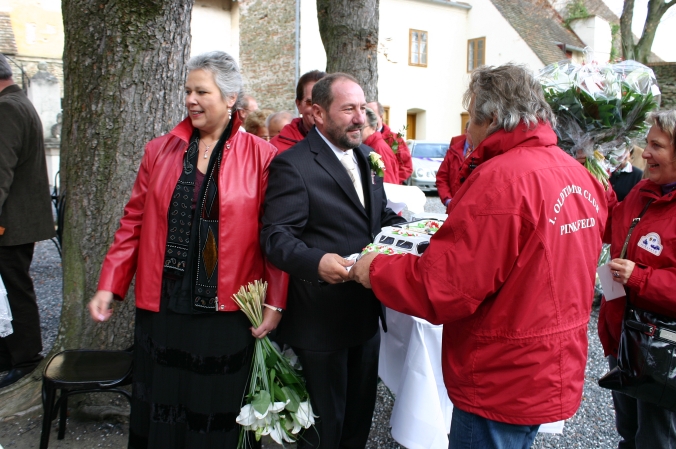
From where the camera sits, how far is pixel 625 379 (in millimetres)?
2441

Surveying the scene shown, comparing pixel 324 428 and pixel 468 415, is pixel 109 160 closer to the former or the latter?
pixel 324 428

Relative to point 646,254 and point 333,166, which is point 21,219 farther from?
point 646,254

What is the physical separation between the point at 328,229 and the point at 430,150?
16169 millimetres

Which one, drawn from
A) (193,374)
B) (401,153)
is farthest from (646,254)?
(401,153)

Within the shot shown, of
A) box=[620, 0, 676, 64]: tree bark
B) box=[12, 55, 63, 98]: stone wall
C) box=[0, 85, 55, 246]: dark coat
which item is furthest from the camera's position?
box=[12, 55, 63, 98]: stone wall

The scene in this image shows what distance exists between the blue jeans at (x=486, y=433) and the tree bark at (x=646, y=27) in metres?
17.6

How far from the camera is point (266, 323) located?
8.32ft

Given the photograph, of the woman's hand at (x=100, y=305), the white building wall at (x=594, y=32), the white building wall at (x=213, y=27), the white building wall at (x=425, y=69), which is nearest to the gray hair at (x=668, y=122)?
the woman's hand at (x=100, y=305)

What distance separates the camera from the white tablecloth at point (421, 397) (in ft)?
9.61

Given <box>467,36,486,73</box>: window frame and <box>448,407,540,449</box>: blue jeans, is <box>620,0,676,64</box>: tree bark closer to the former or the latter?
<box>467,36,486,73</box>: window frame

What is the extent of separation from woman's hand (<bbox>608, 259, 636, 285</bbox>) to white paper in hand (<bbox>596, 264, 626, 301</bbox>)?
0.29 feet

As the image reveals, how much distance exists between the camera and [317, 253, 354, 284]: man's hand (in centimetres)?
231

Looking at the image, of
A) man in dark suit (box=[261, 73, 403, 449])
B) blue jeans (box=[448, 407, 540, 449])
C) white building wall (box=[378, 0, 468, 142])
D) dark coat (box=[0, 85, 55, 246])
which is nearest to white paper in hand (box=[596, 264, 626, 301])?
blue jeans (box=[448, 407, 540, 449])

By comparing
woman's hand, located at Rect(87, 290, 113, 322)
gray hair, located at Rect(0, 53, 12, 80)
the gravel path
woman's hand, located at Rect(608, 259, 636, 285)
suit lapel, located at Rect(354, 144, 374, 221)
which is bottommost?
the gravel path
